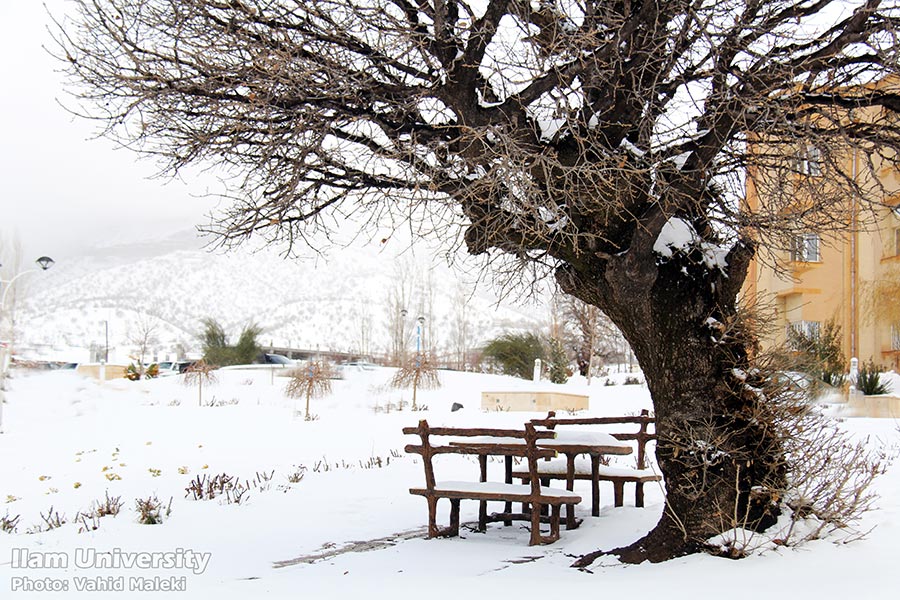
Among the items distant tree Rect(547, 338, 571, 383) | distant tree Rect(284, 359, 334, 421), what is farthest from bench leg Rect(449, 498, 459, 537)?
distant tree Rect(547, 338, 571, 383)

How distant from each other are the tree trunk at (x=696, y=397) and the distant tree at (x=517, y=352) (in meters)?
29.4

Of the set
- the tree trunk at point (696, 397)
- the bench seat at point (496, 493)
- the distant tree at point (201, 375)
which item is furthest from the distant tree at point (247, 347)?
the tree trunk at point (696, 397)

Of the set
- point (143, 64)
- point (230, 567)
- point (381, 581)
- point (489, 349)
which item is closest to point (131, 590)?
point (230, 567)

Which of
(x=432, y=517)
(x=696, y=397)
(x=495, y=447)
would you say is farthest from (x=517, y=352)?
(x=696, y=397)

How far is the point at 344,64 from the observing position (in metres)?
7.29

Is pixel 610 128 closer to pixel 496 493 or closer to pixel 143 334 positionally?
pixel 496 493

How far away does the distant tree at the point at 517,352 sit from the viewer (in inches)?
1444

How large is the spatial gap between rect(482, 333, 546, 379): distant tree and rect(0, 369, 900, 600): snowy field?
17.0 meters

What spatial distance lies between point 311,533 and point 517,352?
28764mm

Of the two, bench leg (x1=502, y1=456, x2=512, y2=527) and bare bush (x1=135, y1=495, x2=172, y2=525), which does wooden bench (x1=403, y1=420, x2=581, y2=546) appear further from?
bare bush (x1=135, y1=495, x2=172, y2=525)

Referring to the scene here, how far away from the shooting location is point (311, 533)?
8.98 meters

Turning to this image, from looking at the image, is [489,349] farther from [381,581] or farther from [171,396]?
[381,581]

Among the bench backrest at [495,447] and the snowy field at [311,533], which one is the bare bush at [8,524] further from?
the bench backrest at [495,447]

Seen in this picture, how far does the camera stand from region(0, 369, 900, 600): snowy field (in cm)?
588
